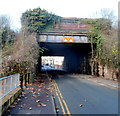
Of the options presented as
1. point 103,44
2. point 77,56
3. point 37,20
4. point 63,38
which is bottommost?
point 77,56

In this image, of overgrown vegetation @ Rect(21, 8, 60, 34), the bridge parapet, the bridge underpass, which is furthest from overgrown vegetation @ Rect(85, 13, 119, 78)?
overgrown vegetation @ Rect(21, 8, 60, 34)

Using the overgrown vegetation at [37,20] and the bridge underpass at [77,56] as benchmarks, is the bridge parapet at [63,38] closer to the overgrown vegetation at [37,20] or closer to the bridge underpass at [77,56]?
the overgrown vegetation at [37,20]

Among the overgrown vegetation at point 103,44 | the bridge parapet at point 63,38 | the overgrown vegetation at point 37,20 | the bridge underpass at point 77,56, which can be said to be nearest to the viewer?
the overgrown vegetation at point 103,44

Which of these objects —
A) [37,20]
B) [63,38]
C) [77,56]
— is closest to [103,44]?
[63,38]

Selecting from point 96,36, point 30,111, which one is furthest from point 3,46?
point 30,111

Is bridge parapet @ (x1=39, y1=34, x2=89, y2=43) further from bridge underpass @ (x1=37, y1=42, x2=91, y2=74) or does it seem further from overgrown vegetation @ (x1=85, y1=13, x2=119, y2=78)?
bridge underpass @ (x1=37, y1=42, x2=91, y2=74)

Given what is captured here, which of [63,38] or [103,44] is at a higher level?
[63,38]

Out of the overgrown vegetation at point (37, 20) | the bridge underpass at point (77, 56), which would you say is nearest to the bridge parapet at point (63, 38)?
the overgrown vegetation at point (37, 20)

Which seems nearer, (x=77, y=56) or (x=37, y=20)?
(x=37, y=20)

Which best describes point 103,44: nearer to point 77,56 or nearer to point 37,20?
point 37,20

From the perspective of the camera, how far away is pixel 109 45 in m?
22.0

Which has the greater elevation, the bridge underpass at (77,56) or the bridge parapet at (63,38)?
the bridge parapet at (63,38)

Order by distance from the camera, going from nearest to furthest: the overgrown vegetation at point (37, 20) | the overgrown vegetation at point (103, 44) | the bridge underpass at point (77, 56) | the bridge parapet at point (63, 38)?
the overgrown vegetation at point (103, 44) < the overgrown vegetation at point (37, 20) < the bridge parapet at point (63, 38) < the bridge underpass at point (77, 56)

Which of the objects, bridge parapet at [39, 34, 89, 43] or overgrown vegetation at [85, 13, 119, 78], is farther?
bridge parapet at [39, 34, 89, 43]
